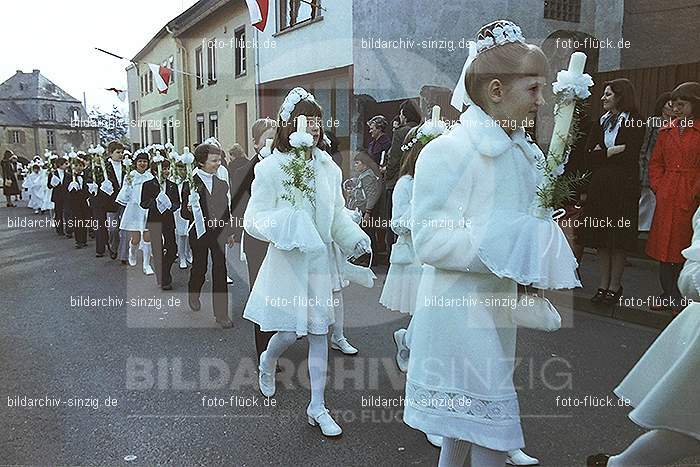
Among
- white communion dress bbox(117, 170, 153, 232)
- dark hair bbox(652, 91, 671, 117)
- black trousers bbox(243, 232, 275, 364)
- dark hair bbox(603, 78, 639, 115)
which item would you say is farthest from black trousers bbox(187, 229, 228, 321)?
dark hair bbox(652, 91, 671, 117)

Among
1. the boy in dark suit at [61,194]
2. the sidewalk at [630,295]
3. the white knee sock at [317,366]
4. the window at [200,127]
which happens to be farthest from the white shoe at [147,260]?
the window at [200,127]

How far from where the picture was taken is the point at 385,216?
957 centimetres

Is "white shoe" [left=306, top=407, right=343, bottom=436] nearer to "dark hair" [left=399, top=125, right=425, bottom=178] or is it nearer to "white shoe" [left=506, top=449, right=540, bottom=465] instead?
"white shoe" [left=506, top=449, right=540, bottom=465]

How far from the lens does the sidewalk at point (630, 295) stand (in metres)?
6.32

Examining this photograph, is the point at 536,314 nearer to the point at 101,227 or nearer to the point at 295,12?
the point at 101,227

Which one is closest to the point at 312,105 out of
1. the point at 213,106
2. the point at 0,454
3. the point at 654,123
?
the point at 0,454

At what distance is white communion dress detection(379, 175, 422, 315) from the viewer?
4.89 meters

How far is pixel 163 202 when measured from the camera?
8859mm

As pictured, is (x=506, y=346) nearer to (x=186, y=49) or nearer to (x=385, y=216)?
(x=385, y=216)

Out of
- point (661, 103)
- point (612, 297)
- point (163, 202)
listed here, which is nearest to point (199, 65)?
point (163, 202)

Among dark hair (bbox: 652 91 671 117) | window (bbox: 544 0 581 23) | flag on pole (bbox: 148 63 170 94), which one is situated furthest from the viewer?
flag on pole (bbox: 148 63 170 94)

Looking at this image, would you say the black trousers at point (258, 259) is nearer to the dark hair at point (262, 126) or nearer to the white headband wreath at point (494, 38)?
the dark hair at point (262, 126)

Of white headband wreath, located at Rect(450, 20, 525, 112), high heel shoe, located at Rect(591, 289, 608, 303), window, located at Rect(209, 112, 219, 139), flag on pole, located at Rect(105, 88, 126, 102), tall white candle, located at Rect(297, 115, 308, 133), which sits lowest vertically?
high heel shoe, located at Rect(591, 289, 608, 303)

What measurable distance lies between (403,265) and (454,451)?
2.45 m
